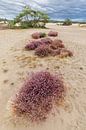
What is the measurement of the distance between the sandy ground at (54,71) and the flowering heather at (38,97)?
0.91 feet

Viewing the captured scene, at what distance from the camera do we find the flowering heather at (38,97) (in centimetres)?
877

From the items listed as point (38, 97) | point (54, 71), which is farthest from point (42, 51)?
point (38, 97)

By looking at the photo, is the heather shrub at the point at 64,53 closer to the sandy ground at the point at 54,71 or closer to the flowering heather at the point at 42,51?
the sandy ground at the point at 54,71

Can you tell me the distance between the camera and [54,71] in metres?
12.2

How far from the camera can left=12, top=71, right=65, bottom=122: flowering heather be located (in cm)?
877

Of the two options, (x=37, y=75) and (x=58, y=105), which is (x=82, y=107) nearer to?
(x=58, y=105)

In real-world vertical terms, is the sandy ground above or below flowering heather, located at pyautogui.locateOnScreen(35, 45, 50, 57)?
below

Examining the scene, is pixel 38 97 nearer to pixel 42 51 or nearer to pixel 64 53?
pixel 64 53

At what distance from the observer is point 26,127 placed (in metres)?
8.61

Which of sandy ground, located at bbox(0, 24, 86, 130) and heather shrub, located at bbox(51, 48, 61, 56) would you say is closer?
sandy ground, located at bbox(0, 24, 86, 130)

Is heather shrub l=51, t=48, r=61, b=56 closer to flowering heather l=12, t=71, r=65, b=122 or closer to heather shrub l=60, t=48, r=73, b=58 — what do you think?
heather shrub l=60, t=48, r=73, b=58

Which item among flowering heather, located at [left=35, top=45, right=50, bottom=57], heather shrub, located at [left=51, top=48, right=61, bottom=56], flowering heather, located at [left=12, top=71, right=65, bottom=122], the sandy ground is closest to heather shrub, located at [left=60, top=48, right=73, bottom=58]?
heather shrub, located at [left=51, top=48, right=61, bottom=56]

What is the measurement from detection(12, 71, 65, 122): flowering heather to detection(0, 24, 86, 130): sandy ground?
0.91 feet

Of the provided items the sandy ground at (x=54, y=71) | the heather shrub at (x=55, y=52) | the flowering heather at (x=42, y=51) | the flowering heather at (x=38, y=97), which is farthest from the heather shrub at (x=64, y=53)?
the flowering heather at (x=38, y=97)
